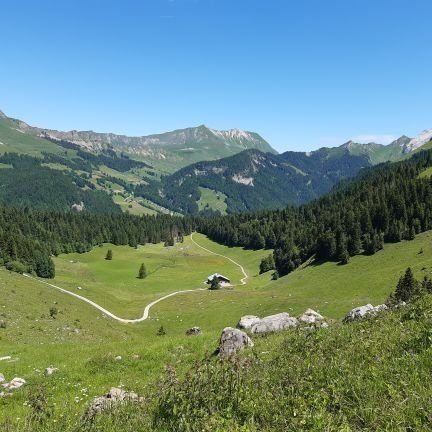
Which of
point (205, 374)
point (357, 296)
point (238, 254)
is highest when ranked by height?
point (205, 374)

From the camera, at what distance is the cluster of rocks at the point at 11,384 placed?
17.2m

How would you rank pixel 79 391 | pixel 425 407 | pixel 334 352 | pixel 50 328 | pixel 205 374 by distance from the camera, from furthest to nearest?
1. pixel 50 328
2. pixel 79 391
3. pixel 334 352
4. pixel 205 374
5. pixel 425 407

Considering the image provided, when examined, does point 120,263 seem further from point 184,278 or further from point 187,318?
point 187,318

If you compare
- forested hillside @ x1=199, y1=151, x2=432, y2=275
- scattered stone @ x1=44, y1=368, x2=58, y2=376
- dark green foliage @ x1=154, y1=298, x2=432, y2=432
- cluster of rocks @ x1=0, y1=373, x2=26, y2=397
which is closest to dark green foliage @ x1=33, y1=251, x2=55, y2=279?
forested hillside @ x1=199, y1=151, x2=432, y2=275

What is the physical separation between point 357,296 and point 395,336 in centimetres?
6570

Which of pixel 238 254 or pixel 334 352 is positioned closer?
pixel 334 352

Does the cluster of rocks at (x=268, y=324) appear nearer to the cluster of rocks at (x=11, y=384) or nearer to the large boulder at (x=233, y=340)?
the large boulder at (x=233, y=340)

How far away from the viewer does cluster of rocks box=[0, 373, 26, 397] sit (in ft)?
56.5

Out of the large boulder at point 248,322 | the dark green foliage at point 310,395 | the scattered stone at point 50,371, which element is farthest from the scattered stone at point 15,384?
the dark green foliage at point 310,395

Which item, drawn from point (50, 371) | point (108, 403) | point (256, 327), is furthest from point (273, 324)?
point (108, 403)

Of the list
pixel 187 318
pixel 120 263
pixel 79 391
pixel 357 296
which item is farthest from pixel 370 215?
pixel 79 391

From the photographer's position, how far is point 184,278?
137 metres

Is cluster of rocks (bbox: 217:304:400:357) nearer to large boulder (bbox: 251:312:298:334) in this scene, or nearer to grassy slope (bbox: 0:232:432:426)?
large boulder (bbox: 251:312:298:334)

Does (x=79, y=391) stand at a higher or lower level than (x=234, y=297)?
higher
